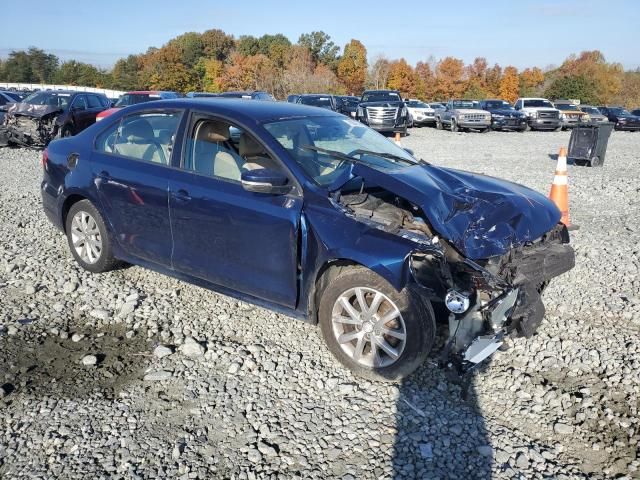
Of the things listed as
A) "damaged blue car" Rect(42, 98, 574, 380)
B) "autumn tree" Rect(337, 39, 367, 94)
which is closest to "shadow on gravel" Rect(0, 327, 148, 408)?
"damaged blue car" Rect(42, 98, 574, 380)

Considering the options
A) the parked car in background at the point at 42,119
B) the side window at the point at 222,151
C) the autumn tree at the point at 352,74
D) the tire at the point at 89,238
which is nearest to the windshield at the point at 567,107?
the parked car in background at the point at 42,119

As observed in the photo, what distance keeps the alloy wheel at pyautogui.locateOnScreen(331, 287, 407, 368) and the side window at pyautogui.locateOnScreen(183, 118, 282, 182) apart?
3.78 ft

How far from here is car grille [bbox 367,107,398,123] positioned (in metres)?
22.0

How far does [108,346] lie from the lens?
3969 mm

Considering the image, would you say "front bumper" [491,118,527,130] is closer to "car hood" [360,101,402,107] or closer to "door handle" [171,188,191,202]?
"car hood" [360,101,402,107]

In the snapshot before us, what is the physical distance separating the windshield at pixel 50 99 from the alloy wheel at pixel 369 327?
45.1 ft

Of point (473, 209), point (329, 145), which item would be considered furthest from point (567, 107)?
point (473, 209)

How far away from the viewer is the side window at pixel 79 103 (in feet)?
49.0

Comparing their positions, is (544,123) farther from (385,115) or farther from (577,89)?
(577,89)

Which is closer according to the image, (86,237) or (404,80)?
(86,237)

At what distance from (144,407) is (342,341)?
1.30 metres

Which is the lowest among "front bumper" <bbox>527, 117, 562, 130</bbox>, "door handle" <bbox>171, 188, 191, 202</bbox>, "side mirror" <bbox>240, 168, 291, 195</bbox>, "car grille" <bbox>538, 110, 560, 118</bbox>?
"front bumper" <bbox>527, 117, 562, 130</bbox>

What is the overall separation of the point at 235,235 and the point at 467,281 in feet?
5.42

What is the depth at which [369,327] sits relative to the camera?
3492mm
